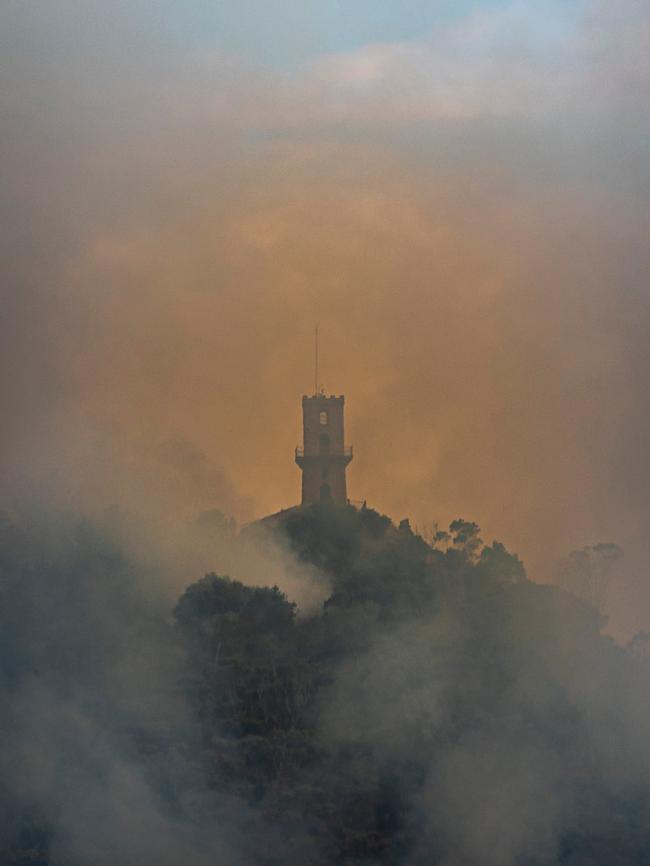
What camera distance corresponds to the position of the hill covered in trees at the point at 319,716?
408ft

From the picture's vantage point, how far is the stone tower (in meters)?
158

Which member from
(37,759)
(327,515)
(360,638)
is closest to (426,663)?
(360,638)

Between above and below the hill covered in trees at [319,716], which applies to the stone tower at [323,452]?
above

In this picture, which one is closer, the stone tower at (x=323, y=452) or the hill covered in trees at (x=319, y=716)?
the hill covered in trees at (x=319, y=716)

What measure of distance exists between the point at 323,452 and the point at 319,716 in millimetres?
30893

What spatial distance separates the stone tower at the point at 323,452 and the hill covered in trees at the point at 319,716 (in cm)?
707

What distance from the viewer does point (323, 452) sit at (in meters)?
158

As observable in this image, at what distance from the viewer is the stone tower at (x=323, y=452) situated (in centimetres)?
15750

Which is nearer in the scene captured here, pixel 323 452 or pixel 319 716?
pixel 319 716

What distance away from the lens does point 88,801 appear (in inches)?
4902

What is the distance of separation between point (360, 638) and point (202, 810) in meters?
18.3

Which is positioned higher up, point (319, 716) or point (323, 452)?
point (323, 452)

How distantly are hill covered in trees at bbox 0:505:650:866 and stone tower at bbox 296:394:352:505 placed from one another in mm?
7065

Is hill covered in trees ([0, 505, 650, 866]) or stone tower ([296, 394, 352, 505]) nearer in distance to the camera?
hill covered in trees ([0, 505, 650, 866])
